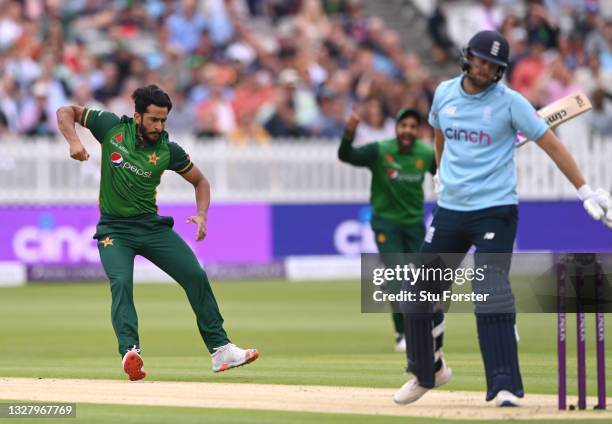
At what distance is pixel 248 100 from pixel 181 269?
14.7m

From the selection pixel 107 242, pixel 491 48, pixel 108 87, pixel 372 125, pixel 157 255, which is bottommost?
pixel 157 255

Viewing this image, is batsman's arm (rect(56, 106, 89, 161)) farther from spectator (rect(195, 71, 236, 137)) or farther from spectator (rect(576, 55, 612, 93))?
spectator (rect(576, 55, 612, 93))

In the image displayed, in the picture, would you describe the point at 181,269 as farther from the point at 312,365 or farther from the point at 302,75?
the point at 302,75

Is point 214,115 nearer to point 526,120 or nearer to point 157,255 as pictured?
point 157,255

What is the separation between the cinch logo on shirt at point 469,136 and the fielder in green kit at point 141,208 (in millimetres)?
2517

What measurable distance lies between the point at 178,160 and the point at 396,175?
4052 millimetres

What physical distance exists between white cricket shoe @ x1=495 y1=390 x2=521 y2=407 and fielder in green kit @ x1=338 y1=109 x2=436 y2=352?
18.9 ft

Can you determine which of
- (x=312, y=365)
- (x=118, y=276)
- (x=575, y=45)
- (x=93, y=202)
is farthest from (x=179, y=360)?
(x=575, y=45)

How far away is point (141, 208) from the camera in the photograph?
1184 centimetres

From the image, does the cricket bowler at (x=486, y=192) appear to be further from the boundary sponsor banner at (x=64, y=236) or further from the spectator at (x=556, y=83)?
the spectator at (x=556, y=83)

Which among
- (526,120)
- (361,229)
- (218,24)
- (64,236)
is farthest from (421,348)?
(218,24)

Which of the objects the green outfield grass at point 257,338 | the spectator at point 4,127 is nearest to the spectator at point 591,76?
the green outfield grass at point 257,338

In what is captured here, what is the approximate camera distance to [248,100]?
26359 mm

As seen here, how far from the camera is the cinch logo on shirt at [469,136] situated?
991 cm
